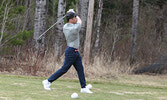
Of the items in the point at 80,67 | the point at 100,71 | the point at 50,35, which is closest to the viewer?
the point at 80,67

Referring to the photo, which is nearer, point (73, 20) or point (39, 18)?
point (73, 20)

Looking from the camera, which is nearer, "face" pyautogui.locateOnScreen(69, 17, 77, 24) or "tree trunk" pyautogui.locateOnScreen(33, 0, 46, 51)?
"face" pyautogui.locateOnScreen(69, 17, 77, 24)

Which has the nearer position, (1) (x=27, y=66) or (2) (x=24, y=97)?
(2) (x=24, y=97)

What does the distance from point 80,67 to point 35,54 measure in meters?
6.41

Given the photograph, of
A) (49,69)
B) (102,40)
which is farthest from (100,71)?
(102,40)

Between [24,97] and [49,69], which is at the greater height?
[24,97]

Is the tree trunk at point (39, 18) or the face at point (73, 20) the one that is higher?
the face at point (73, 20)

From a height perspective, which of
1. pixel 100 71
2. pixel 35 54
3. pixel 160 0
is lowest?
pixel 100 71

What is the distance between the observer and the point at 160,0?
28734mm

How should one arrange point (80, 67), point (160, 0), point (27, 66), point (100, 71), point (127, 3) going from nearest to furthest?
point (80, 67) → point (27, 66) → point (100, 71) → point (160, 0) → point (127, 3)

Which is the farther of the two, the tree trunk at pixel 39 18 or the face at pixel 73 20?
the tree trunk at pixel 39 18

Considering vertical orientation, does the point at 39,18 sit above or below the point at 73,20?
below

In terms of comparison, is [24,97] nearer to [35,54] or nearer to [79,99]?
[79,99]

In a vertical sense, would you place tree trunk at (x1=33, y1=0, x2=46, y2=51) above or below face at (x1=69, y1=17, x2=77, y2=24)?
below
